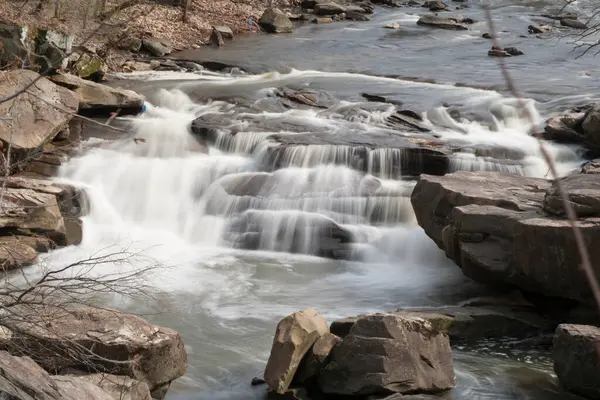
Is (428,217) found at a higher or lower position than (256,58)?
lower

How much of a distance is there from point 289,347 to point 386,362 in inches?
27.3

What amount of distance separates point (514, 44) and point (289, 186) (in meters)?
11.1

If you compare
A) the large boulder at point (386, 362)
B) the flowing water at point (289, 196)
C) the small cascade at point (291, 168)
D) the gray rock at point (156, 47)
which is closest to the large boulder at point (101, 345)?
the flowing water at point (289, 196)

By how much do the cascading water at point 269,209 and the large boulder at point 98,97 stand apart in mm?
304

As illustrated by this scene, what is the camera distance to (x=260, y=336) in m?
7.78

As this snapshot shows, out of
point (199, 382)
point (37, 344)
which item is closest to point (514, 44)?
point (199, 382)

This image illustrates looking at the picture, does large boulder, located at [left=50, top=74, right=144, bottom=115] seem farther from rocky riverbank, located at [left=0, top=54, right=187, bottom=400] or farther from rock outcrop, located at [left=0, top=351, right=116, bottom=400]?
rock outcrop, located at [left=0, top=351, right=116, bottom=400]

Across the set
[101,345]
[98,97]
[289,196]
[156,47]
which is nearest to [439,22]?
[156,47]

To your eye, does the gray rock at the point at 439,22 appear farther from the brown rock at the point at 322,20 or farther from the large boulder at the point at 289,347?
the large boulder at the point at 289,347

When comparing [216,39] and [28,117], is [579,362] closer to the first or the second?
[28,117]

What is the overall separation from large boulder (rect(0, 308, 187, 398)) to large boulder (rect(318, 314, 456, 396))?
3.73ft

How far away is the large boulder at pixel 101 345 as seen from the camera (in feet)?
17.6

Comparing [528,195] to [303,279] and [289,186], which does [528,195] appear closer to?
[303,279]

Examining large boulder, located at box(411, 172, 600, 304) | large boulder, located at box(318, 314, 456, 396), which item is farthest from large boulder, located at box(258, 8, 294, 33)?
large boulder, located at box(318, 314, 456, 396)
